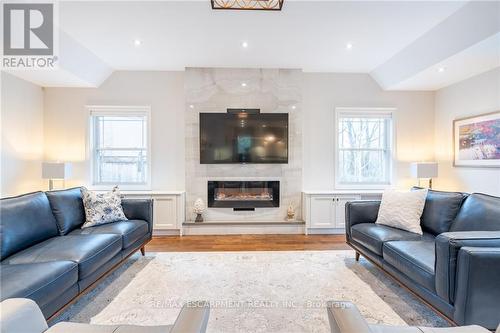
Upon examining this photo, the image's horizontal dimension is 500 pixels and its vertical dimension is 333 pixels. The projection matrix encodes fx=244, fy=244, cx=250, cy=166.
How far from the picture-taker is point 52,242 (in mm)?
2201

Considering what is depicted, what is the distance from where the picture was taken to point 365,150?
459cm

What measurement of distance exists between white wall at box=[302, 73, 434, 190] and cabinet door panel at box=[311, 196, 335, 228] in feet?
1.32

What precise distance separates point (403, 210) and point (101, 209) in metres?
3.44

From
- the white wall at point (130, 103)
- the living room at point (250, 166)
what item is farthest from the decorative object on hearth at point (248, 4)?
the white wall at point (130, 103)

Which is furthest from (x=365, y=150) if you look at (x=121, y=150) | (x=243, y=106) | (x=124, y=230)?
(x=121, y=150)

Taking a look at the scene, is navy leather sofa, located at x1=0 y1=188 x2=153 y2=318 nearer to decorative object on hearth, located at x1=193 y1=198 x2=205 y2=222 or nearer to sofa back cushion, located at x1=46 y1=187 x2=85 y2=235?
sofa back cushion, located at x1=46 y1=187 x2=85 y2=235

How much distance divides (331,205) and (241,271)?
6.85 ft

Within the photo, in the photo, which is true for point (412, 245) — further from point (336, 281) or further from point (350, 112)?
point (350, 112)

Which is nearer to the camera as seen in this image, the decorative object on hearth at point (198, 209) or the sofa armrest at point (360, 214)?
the sofa armrest at point (360, 214)

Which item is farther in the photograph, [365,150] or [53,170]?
[365,150]

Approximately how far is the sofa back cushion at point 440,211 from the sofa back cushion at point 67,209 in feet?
12.5

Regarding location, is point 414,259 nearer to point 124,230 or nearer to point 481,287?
point 481,287

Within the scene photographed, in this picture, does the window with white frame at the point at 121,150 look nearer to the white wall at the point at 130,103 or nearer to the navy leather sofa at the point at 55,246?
the white wall at the point at 130,103

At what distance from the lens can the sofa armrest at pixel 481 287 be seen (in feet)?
4.63
